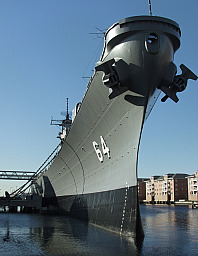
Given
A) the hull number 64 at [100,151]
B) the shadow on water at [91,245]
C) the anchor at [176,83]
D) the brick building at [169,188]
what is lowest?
the brick building at [169,188]

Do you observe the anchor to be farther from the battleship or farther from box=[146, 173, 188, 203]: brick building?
box=[146, 173, 188, 203]: brick building

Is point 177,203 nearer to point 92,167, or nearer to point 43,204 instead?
point 43,204

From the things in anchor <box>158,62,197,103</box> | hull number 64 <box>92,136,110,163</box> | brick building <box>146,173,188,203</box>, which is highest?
anchor <box>158,62,197,103</box>

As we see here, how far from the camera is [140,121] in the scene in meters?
10.3

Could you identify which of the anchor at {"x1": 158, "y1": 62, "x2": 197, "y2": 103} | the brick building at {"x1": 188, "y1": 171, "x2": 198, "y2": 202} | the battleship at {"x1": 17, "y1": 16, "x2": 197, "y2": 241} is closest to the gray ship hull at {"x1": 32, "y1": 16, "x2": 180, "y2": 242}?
the battleship at {"x1": 17, "y1": 16, "x2": 197, "y2": 241}

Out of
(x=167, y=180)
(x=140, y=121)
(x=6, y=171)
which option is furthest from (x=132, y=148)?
(x=167, y=180)

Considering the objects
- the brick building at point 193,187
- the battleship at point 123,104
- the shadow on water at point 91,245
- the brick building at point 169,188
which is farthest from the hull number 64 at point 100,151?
the brick building at point 169,188

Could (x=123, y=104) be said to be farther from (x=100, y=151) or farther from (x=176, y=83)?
(x=100, y=151)

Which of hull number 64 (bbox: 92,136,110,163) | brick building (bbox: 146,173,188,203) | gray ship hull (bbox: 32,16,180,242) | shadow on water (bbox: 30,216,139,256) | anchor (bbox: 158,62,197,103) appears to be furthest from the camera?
brick building (bbox: 146,173,188,203)

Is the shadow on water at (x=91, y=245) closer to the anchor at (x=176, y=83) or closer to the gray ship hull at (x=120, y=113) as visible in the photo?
the gray ship hull at (x=120, y=113)

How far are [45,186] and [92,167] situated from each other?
1832 centimetres

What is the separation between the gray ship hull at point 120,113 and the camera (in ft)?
31.7

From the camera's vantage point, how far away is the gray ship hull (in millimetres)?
9664

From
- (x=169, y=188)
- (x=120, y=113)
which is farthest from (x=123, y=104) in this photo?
(x=169, y=188)
